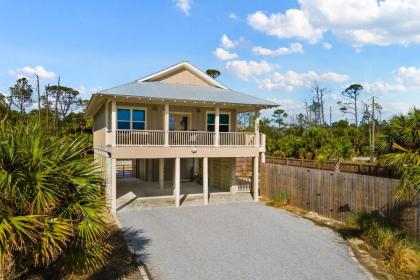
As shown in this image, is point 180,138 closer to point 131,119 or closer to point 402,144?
point 131,119

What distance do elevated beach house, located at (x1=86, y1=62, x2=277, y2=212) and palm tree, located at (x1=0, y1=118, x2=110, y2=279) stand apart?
8.68m

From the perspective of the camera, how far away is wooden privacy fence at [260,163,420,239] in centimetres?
1136

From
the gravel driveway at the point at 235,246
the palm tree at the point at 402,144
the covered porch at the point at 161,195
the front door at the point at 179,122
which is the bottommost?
the gravel driveway at the point at 235,246

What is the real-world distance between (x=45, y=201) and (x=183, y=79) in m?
16.4

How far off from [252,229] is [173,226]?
10.4ft

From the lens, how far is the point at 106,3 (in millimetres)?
16047

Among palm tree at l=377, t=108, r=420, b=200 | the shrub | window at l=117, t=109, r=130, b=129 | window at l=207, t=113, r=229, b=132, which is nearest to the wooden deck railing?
window at l=207, t=113, r=229, b=132

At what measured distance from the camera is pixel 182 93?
18.7 metres

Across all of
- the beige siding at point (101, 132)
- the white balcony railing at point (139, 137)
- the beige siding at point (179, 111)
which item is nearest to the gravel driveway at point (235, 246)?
the white balcony railing at point (139, 137)

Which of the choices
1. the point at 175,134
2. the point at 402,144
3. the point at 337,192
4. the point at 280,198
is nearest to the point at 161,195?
the point at 175,134

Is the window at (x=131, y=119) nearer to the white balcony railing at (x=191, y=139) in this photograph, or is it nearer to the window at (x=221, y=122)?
the white balcony railing at (x=191, y=139)

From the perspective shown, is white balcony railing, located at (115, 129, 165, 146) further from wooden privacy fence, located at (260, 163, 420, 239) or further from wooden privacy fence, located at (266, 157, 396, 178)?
wooden privacy fence, located at (266, 157, 396, 178)

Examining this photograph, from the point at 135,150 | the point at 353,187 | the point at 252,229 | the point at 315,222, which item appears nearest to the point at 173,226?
the point at 252,229

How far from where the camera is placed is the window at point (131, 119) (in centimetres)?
1914
